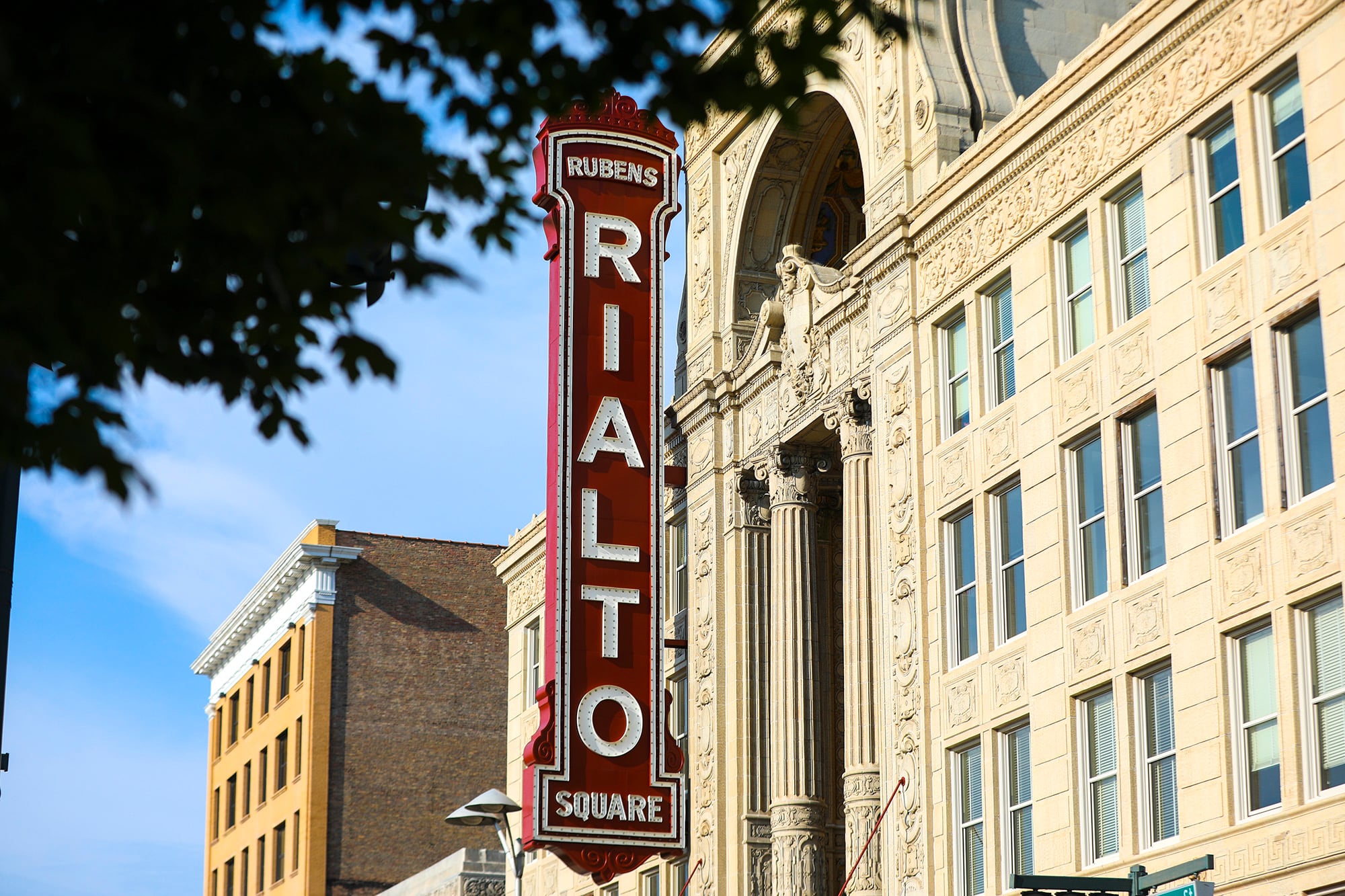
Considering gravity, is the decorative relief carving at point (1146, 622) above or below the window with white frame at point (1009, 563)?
below

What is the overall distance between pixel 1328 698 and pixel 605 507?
1499cm

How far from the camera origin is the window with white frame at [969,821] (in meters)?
25.6

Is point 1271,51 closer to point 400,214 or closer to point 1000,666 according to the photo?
point 1000,666

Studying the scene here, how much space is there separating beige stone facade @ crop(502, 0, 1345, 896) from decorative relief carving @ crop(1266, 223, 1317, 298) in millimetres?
36

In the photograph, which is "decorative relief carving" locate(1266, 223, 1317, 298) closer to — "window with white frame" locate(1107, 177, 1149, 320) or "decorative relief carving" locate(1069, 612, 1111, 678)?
"window with white frame" locate(1107, 177, 1149, 320)

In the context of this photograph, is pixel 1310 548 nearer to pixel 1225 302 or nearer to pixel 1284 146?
pixel 1225 302

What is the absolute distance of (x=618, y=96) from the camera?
114 feet

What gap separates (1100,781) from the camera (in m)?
23.0

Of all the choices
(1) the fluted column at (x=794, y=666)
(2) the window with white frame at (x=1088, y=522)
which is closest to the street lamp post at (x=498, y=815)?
(1) the fluted column at (x=794, y=666)

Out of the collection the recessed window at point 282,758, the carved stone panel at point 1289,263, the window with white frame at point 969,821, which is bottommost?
the window with white frame at point 969,821

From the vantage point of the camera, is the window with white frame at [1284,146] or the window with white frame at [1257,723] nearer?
the window with white frame at [1257,723]

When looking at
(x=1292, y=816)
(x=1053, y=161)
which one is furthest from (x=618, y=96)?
(x=1292, y=816)

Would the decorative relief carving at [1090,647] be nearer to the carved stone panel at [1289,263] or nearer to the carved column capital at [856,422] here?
the carved stone panel at [1289,263]

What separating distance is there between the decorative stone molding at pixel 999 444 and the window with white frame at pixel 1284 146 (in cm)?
558
